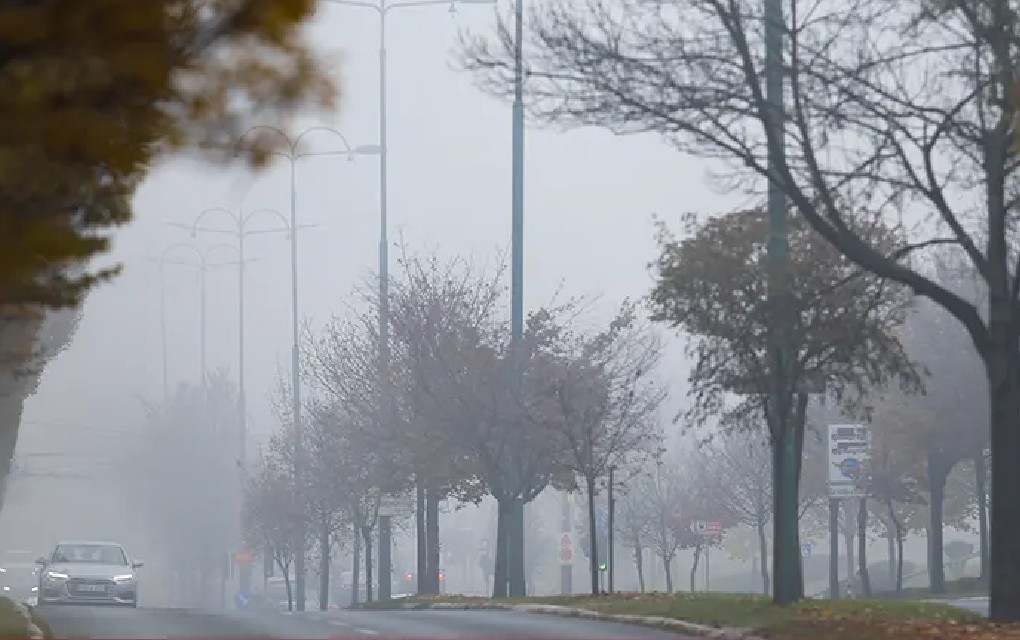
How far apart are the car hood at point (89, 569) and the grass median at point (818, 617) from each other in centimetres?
1077

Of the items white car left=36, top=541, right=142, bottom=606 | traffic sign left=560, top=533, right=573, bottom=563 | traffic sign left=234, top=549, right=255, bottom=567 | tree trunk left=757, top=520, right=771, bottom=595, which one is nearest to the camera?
white car left=36, top=541, right=142, bottom=606

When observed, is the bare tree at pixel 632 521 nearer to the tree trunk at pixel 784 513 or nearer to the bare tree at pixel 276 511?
the bare tree at pixel 276 511

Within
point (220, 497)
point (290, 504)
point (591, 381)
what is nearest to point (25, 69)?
point (591, 381)

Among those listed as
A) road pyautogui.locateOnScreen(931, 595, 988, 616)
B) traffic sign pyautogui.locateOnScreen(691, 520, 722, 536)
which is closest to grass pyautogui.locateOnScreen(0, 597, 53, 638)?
road pyautogui.locateOnScreen(931, 595, 988, 616)

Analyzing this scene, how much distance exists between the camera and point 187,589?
325 feet

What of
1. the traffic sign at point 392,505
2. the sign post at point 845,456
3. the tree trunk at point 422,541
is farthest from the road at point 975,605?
the traffic sign at point 392,505

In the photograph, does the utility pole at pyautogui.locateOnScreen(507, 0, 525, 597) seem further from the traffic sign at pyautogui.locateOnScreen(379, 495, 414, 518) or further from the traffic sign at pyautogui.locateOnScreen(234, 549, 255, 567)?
the traffic sign at pyautogui.locateOnScreen(234, 549, 255, 567)

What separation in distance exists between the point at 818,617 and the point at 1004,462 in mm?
2447

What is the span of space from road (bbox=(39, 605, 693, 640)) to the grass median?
2.35ft

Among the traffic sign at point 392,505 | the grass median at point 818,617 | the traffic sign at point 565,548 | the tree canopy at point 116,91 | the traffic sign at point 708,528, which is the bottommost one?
the grass median at point 818,617

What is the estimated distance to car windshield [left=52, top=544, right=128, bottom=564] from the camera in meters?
37.4

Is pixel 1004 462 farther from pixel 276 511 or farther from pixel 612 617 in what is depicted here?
pixel 276 511

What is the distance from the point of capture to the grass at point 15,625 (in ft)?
62.2

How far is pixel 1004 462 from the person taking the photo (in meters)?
18.8
